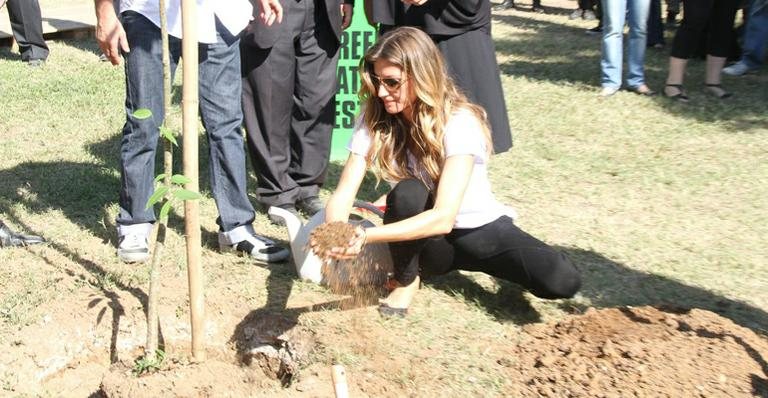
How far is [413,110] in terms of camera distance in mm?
3285

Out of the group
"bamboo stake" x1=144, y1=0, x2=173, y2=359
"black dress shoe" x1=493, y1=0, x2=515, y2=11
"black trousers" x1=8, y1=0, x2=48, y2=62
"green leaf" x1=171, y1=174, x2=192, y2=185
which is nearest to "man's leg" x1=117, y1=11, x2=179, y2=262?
"bamboo stake" x1=144, y1=0, x2=173, y2=359

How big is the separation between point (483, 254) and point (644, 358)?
734 mm

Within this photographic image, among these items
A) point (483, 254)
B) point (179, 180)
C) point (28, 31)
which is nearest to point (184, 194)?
point (179, 180)

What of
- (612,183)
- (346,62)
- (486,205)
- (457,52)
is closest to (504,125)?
(457,52)

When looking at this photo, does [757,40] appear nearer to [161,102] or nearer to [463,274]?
[463,274]

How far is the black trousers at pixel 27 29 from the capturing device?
822 centimetres

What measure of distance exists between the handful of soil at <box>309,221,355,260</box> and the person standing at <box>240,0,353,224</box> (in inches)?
62.4

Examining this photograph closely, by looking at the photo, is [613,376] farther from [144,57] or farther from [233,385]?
[144,57]

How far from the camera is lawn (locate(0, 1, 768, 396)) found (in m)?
3.32

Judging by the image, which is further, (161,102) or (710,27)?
(710,27)

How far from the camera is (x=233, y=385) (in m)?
3.08

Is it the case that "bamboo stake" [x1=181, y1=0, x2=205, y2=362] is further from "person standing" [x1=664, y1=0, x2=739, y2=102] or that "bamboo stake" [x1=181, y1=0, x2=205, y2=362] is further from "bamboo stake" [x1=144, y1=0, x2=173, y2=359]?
"person standing" [x1=664, y1=0, x2=739, y2=102]

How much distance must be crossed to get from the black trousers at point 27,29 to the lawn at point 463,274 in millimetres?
1003

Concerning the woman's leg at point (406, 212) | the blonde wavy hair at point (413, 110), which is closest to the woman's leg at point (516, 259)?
the woman's leg at point (406, 212)
